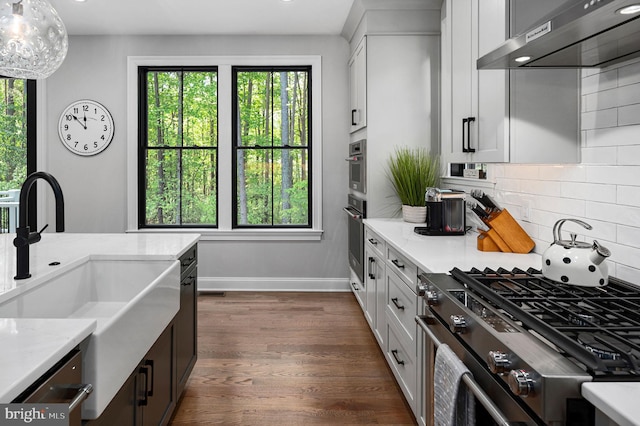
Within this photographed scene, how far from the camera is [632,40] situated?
1.54 meters

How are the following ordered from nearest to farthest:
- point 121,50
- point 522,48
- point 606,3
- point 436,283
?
point 606,3 < point 522,48 < point 436,283 < point 121,50

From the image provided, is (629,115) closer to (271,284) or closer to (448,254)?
(448,254)

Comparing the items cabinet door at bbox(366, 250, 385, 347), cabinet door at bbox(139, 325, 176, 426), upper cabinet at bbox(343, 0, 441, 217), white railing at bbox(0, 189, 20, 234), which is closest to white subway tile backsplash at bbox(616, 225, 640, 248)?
cabinet door at bbox(366, 250, 385, 347)

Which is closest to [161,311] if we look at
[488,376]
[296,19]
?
[488,376]

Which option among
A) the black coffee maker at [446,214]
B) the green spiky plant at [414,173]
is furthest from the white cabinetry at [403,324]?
the green spiky plant at [414,173]

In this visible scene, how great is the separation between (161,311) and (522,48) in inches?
64.5

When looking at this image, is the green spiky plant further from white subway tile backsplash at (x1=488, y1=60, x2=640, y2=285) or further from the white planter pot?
white subway tile backsplash at (x1=488, y1=60, x2=640, y2=285)

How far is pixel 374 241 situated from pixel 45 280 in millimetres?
2182

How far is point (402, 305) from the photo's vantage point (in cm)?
260

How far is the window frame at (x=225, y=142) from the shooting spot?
16.6 feet

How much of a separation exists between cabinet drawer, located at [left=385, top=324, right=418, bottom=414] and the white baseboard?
2.11 m

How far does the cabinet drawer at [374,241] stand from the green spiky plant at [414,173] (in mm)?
405

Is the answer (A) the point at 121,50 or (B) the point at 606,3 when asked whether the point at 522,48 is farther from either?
(A) the point at 121,50

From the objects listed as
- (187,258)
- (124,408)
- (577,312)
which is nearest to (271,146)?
(187,258)
